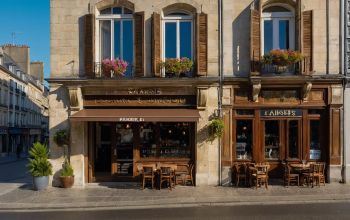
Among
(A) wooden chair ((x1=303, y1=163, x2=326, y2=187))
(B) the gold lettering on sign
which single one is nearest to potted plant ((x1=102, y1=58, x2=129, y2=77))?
(B) the gold lettering on sign

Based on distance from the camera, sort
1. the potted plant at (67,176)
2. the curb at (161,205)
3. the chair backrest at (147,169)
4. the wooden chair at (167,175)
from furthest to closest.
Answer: the potted plant at (67,176) < the chair backrest at (147,169) < the wooden chair at (167,175) < the curb at (161,205)

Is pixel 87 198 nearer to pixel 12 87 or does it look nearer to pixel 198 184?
pixel 198 184

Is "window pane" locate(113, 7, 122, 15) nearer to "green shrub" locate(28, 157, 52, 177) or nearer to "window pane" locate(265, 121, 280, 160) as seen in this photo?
"green shrub" locate(28, 157, 52, 177)

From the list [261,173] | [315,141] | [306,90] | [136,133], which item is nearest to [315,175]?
[315,141]

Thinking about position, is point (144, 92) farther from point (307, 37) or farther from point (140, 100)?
point (307, 37)

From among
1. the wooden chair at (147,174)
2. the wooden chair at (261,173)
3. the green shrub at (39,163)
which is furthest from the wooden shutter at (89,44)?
the wooden chair at (261,173)

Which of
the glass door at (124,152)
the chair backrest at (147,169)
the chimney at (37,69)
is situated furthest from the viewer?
the chimney at (37,69)

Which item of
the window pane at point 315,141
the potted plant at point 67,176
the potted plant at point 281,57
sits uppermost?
the potted plant at point 281,57

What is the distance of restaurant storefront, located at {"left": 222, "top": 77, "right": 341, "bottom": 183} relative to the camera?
54.5 ft

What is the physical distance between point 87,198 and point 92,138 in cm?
344

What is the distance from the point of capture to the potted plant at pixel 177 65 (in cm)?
1625

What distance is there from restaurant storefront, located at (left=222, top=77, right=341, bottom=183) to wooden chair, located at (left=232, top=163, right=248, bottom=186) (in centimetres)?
32

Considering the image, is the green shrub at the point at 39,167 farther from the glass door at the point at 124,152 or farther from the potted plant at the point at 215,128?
the potted plant at the point at 215,128

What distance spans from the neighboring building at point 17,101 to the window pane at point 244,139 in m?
37.0
